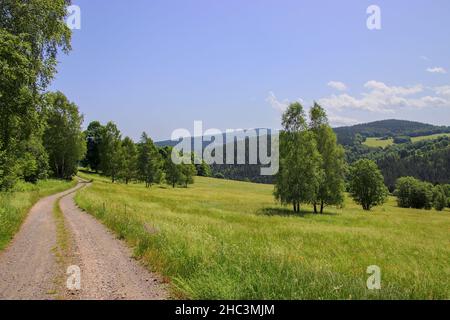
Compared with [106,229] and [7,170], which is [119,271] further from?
[7,170]

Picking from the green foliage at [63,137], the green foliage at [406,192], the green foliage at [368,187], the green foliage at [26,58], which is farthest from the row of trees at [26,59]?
the green foliage at [406,192]

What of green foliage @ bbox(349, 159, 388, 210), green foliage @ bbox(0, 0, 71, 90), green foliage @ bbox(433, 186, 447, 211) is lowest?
green foliage @ bbox(433, 186, 447, 211)

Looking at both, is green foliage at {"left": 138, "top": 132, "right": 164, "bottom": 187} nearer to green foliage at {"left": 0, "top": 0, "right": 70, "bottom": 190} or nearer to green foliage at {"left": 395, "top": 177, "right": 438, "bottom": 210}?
green foliage at {"left": 0, "top": 0, "right": 70, "bottom": 190}

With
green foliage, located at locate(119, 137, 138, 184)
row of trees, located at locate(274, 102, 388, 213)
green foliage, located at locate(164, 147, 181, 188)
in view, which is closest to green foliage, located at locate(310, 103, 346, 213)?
row of trees, located at locate(274, 102, 388, 213)

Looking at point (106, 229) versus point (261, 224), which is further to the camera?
point (261, 224)

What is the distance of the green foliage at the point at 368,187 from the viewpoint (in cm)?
6850

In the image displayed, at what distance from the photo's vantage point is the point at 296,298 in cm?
710

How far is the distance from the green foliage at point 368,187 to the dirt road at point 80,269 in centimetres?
6223

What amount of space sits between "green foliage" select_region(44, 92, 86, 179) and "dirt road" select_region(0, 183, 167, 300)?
5413cm

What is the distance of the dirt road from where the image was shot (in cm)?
830

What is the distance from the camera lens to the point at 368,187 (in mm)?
68750

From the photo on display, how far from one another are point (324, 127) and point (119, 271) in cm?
4292

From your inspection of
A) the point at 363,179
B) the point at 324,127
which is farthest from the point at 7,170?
the point at 363,179
